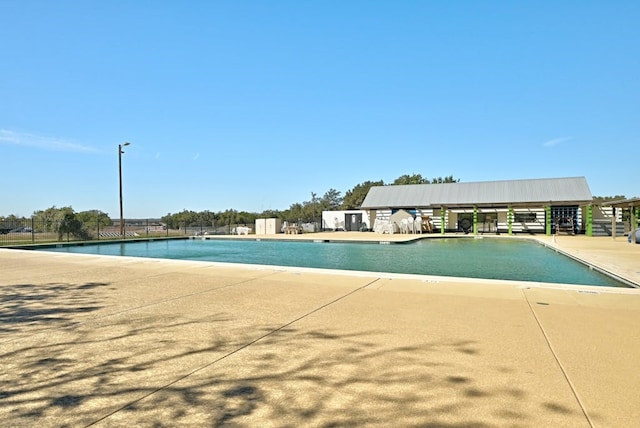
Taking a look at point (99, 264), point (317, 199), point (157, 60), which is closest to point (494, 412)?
point (99, 264)

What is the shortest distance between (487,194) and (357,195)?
25409 mm

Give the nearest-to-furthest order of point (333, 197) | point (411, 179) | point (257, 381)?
1. point (257, 381)
2. point (411, 179)
3. point (333, 197)

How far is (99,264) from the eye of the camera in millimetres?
8875

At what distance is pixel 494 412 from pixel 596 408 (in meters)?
0.56

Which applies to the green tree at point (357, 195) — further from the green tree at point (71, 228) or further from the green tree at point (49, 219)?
the green tree at point (49, 219)

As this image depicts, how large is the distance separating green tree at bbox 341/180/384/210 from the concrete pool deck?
4435 cm

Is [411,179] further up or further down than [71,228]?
further up

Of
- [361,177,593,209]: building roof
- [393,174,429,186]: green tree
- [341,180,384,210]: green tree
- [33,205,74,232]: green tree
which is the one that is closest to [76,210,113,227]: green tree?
[33,205,74,232]: green tree

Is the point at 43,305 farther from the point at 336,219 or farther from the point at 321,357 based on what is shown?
the point at 336,219

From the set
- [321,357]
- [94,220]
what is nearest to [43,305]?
[321,357]

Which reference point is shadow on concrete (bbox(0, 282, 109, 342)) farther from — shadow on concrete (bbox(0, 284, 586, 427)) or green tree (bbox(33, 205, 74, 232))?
green tree (bbox(33, 205, 74, 232))

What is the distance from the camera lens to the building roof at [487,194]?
24139mm

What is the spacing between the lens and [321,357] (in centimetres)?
269

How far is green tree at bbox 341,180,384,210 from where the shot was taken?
5010cm
